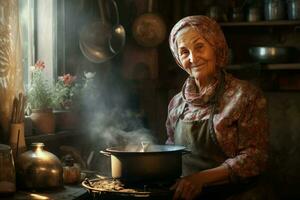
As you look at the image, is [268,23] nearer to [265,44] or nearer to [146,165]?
[265,44]

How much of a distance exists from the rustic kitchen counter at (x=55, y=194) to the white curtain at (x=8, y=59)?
45 centimetres

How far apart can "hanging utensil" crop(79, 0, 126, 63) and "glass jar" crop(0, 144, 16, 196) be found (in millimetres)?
1825

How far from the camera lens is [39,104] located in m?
3.46

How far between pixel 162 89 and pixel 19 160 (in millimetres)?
2623

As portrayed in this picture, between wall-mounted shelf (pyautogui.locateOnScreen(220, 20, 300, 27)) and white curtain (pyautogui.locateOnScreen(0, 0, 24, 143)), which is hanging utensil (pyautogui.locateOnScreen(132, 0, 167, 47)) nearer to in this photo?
wall-mounted shelf (pyautogui.locateOnScreen(220, 20, 300, 27))

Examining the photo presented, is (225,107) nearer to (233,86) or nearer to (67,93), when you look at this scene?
(233,86)

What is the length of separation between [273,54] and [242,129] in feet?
7.99

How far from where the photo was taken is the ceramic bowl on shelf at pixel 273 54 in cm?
504

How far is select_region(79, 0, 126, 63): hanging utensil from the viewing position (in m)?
4.29

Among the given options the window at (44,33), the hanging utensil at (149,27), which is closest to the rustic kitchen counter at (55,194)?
the window at (44,33)

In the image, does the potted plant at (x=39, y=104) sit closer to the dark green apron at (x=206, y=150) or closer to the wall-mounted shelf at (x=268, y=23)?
the dark green apron at (x=206, y=150)

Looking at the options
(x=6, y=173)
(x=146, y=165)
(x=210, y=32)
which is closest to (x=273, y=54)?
(x=210, y=32)

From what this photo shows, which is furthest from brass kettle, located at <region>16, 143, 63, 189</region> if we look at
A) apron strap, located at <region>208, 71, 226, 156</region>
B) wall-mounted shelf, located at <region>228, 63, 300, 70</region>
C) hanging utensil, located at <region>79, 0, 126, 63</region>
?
wall-mounted shelf, located at <region>228, 63, 300, 70</region>

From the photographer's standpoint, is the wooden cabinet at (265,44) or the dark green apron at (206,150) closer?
the dark green apron at (206,150)
